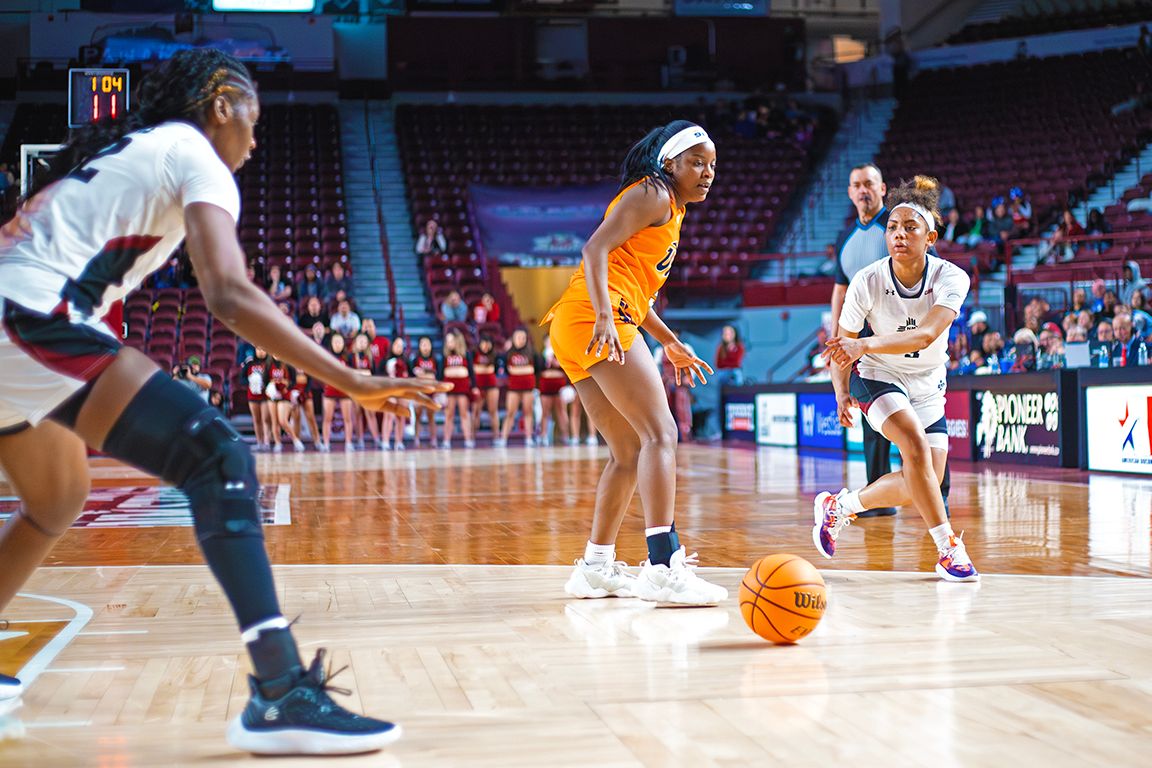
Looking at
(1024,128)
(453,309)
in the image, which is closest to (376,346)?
(453,309)

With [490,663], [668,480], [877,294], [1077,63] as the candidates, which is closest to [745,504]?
[877,294]

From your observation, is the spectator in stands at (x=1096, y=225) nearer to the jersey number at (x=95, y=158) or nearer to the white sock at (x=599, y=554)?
the white sock at (x=599, y=554)

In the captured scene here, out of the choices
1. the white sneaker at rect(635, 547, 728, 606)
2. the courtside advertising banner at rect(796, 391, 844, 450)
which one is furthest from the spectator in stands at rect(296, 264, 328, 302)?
the white sneaker at rect(635, 547, 728, 606)

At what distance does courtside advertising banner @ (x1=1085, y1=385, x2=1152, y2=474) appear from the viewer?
10086mm

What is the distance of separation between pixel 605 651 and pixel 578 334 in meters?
1.42

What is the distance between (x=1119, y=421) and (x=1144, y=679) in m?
8.19

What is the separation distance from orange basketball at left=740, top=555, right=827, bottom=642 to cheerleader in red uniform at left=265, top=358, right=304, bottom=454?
45.8 ft

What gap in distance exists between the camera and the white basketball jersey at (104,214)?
2551 mm

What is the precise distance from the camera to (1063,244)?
19.1 metres

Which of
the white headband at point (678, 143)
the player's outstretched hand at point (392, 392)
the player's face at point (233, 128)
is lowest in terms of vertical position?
the player's outstretched hand at point (392, 392)

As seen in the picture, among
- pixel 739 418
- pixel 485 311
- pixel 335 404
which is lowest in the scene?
pixel 739 418

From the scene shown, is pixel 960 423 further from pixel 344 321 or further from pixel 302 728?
pixel 302 728

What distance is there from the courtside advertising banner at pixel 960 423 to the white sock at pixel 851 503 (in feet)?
24.6

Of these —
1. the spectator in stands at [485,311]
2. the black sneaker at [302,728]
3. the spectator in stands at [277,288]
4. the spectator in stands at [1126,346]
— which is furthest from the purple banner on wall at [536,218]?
the black sneaker at [302,728]
